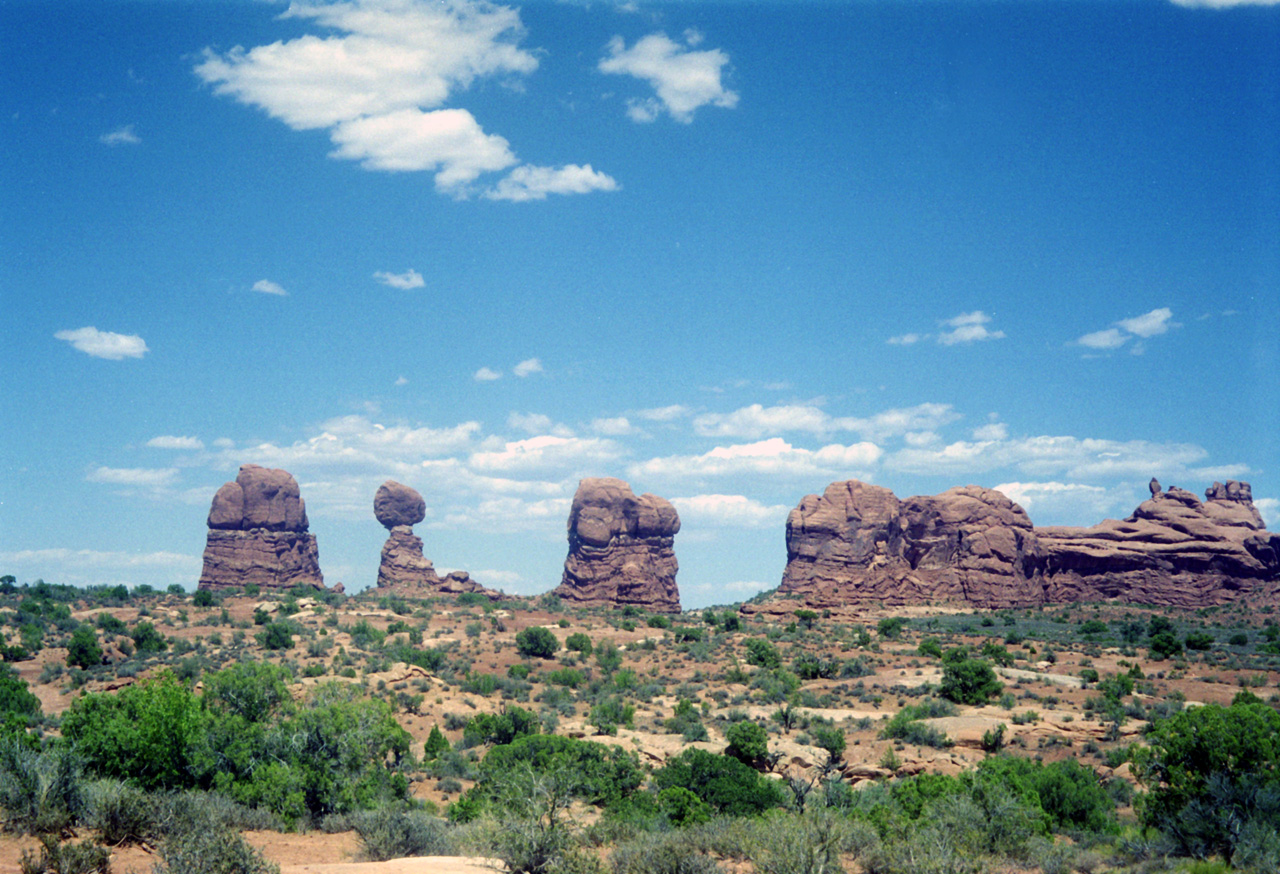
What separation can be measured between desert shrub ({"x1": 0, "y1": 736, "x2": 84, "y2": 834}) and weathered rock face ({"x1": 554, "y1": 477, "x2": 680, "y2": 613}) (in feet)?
245

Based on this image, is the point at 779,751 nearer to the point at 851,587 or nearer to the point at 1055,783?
the point at 1055,783

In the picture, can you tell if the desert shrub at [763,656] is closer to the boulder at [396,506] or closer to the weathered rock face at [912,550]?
the weathered rock face at [912,550]

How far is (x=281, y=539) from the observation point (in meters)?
95.3

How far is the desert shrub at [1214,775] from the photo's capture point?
624 inches

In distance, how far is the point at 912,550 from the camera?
8475 cm

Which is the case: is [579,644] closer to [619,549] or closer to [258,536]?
[619,549]

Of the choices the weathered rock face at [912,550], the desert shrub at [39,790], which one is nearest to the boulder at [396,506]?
the weathered rock face at [912,550]

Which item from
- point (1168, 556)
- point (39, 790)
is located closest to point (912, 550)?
point (1168, 556)

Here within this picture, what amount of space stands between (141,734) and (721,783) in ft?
44.7

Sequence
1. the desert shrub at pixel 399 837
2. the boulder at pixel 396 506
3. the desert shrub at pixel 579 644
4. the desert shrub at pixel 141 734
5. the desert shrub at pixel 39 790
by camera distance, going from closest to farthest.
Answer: the desert shrub at pixel 39 790 → the desert shrub at pixel 399 837 → the desert shrub at pixel 141 734 → the desert shrub at pixel 579 644 → the boulder at pixel 396 506

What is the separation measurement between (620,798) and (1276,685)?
1310 inches

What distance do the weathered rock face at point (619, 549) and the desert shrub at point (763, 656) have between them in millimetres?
40916

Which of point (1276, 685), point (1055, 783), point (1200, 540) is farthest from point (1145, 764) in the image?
point (1200, 540)

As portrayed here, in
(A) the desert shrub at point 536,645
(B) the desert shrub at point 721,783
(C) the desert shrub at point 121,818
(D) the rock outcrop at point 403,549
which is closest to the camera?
(C) the desert shrub at point 121,818
